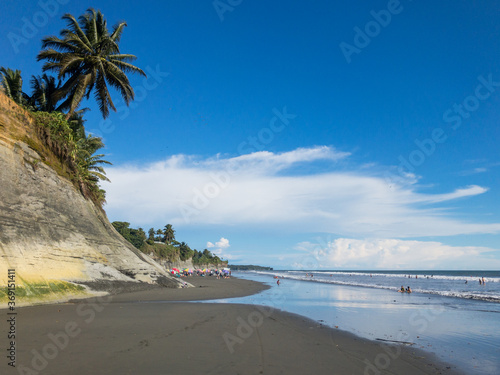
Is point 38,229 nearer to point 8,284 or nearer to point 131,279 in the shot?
point 8,284

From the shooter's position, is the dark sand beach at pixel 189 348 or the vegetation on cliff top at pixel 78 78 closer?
the dark sand beach at pixel 189 348

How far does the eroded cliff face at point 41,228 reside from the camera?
46.6ft

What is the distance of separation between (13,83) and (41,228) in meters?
15.8

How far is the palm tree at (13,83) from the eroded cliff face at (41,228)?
8878 mm

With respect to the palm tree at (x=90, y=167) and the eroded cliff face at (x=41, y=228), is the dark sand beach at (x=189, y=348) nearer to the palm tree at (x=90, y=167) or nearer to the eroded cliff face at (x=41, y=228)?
the eroded cliff face at (x=41, y=228)

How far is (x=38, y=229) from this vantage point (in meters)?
15.9

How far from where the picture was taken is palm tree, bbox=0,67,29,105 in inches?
918

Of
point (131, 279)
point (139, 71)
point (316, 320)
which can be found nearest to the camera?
point (316, 320)

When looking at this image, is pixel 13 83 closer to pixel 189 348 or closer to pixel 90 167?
pixel 90 167

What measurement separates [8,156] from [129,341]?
44.4 ft

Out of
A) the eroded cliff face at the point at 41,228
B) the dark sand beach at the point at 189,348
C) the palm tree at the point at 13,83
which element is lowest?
the dark sand beach at the point at 189,348

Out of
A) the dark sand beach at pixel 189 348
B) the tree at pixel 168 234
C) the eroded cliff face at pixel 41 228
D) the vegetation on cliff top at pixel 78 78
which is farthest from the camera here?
the tree at pixel 168 234

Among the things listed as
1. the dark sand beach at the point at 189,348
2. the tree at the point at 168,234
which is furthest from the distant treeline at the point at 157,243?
the dark sand beach at the point at 189,348

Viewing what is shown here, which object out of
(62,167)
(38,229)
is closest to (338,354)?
(38,229)
